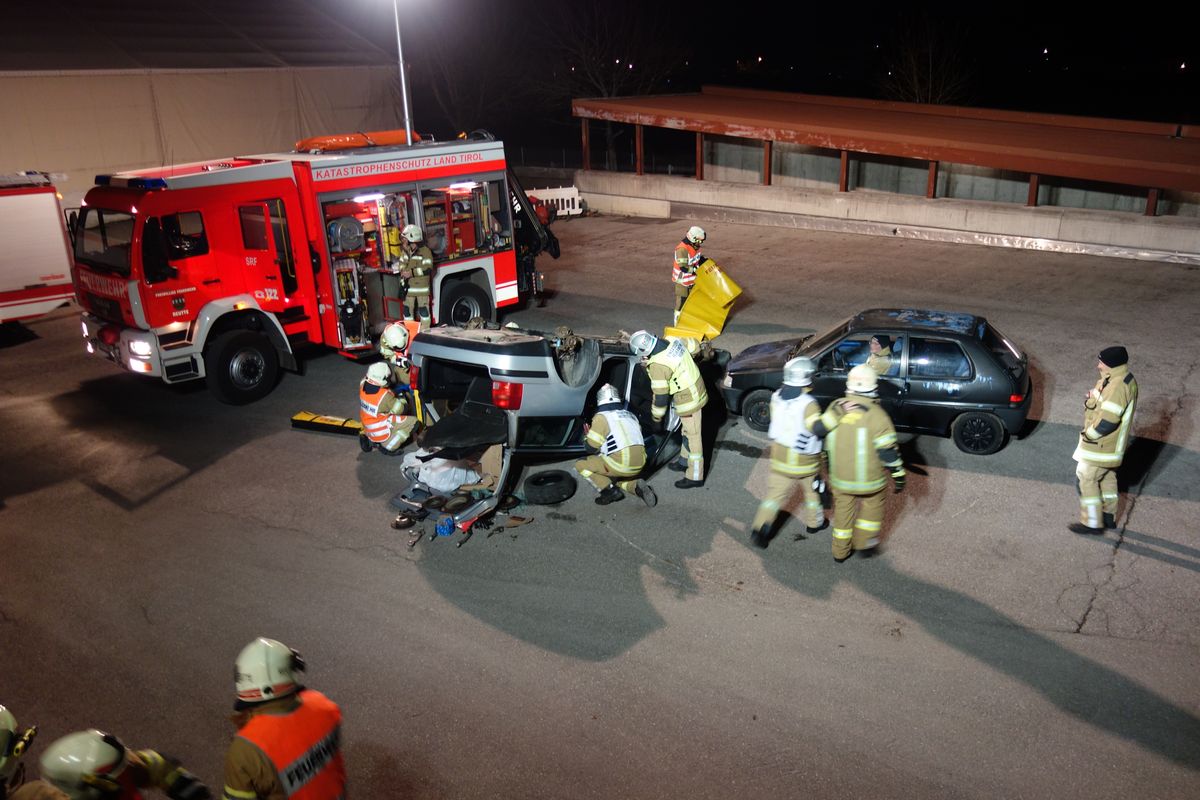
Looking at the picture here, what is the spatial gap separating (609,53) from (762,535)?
95.2ft

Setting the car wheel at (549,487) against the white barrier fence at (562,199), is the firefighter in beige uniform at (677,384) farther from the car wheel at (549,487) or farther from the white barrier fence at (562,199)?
the white barrier fence at (562,199)

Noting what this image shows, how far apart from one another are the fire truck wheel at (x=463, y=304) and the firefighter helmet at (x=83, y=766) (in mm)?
9695

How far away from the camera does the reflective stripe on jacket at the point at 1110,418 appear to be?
6879mm

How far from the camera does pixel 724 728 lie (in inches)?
210

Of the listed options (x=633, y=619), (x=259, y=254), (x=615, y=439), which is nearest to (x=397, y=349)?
(x=259, y=254)

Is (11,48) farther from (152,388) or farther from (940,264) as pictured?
(940,264)

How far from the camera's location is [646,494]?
8.00m

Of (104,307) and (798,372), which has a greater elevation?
(798,372)

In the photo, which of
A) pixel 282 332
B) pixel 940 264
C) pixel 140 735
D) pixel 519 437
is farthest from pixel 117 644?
pixel 940 264

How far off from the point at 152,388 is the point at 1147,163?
659 inches

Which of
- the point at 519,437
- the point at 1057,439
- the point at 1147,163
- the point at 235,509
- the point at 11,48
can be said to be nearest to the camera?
the point at 519,437

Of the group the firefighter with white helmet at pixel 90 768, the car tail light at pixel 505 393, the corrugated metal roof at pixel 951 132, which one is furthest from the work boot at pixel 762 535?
the corrugated metal roof at pixel 951 132

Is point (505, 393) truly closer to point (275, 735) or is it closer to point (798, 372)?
point (798, 372)

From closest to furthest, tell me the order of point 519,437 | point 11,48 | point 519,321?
1. point 519,437
2. point 519,321
3. point 11,48
